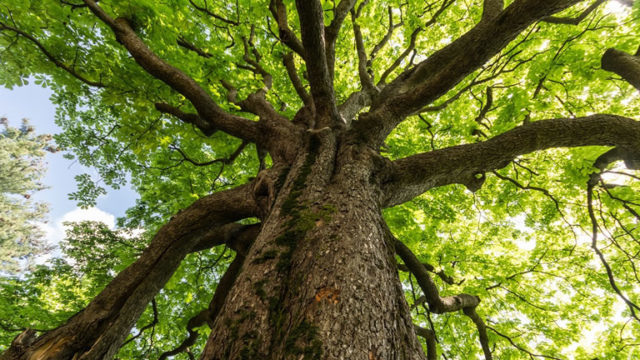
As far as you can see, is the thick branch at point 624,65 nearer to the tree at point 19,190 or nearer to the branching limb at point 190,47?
the branching limb at point 190,47

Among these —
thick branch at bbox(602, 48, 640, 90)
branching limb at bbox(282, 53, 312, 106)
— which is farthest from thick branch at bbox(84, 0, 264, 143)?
thick branch at bbox(602, 48, 640, 90)

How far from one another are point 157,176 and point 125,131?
1.92 meters

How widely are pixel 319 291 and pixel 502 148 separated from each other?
291cm

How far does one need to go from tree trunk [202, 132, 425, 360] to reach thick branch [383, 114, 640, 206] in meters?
0.98

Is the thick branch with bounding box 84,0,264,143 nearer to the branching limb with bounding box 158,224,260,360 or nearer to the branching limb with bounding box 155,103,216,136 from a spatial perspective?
the branching limb with bounding box 155,103,216,136

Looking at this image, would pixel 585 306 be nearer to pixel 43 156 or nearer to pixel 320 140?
pixel 320 140

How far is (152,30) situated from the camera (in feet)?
14.3

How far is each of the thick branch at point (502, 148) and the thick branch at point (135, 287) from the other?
1824 mm

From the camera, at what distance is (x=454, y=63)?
2730 millimetres

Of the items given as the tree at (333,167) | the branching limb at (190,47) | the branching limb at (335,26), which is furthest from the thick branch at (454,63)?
the branching limb at (190,47)

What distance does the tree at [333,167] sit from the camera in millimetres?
1538

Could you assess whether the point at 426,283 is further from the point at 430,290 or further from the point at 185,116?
the point at 185,116

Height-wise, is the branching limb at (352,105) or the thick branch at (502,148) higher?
the branching limb at (352,105)

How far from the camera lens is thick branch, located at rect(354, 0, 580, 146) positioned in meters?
2.29
